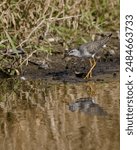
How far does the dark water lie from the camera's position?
4.99 metres

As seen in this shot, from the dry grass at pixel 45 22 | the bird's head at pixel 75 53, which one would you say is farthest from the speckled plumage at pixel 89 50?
the dry grass at pixel 45 22

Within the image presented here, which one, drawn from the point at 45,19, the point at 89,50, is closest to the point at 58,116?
the point at 89,50

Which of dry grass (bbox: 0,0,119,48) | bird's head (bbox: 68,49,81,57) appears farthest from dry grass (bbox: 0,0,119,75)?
bird's head (bbox: 68,49,81,57)

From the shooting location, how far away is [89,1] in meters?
8.70

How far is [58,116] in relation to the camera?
18.4ft

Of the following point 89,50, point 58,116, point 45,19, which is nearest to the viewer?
point 58,116

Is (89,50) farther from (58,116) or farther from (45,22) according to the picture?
(58,116)

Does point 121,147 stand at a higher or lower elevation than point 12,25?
lower

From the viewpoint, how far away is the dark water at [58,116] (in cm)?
499

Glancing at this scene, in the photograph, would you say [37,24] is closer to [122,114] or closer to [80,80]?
[80,80]

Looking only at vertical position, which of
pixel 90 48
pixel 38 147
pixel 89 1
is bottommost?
pixel 38 147

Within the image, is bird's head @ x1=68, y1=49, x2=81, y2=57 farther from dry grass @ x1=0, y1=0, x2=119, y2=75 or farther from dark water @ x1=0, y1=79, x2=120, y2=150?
dark water @ x1=0, y1=79, x2=120, y2=150

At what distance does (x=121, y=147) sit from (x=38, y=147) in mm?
687

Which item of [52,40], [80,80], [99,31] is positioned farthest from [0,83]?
[99,31]
